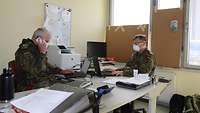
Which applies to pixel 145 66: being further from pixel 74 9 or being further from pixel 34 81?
pixel 74 9

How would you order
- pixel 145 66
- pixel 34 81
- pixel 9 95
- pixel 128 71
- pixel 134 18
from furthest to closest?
pixel 134 18, pixel 145 66, pixel 128 71, pixel 34 81, pixel 9 95

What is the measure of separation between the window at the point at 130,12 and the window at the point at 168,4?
0.28 meters

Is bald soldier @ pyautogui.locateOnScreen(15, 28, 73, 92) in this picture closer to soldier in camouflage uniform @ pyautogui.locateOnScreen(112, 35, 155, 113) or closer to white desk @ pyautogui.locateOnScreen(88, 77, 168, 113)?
white desk @ pyautogui.locateOnScreen(88, 77, 168, 113)

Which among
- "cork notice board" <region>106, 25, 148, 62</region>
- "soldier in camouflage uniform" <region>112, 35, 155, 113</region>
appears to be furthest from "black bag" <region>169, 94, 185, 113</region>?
"cork notice board" <region>106, 25, 148, 62</region>

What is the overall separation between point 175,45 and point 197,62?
0.45m

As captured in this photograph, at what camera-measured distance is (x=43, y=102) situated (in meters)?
1.13

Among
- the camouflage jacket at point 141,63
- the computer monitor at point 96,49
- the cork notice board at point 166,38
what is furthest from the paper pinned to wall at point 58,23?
the cork notice board at point 166,38

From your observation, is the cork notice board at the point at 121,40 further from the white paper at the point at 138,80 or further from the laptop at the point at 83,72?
the white paper at the point at 138,80

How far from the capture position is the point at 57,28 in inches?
149

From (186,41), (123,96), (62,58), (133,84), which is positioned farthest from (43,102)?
(186,41)

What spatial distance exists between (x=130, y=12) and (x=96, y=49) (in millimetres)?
1178

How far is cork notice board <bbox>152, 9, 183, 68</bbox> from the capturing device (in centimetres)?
372

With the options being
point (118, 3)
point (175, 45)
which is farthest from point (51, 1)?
point (175, 45)

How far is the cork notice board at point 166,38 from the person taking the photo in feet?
12.2
